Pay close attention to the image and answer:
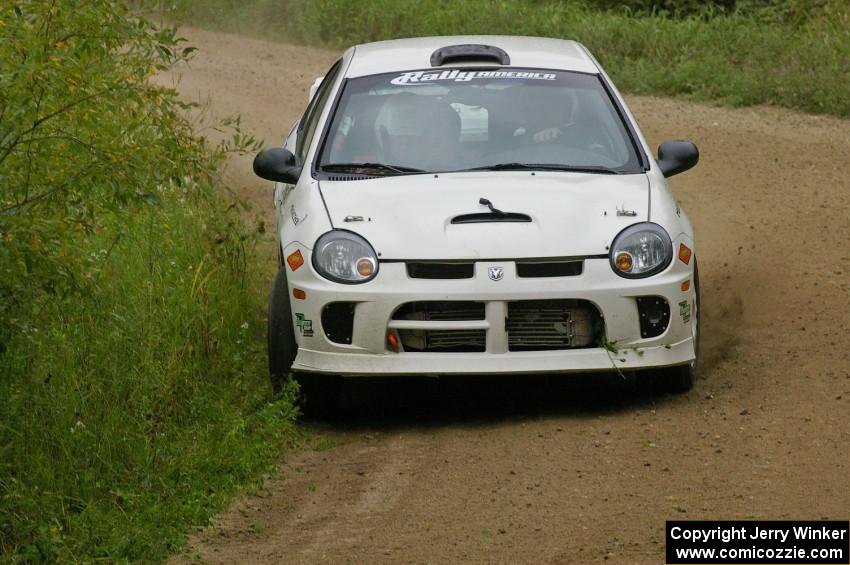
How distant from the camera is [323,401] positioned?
21.9 ft

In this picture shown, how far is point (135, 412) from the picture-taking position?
20.9ft

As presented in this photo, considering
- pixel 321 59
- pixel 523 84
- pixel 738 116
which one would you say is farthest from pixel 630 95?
pixel 523 84

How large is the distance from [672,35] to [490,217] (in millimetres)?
10516

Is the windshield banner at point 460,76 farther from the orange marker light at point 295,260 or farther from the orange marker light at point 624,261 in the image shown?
the orange marker light at point 624,261

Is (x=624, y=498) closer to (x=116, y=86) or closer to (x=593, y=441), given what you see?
(x=593, y=441)

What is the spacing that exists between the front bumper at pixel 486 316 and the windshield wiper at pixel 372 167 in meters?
0.87

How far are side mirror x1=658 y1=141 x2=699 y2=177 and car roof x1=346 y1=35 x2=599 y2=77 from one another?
2.44 feet

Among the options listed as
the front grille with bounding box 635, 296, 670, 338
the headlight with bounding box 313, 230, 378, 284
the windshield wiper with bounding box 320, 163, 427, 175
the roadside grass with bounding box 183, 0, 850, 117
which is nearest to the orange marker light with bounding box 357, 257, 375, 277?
the headlight with bounding box 313, 230, 378, 284

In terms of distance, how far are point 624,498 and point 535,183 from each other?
188cm

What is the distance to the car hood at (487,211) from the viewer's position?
247 inches

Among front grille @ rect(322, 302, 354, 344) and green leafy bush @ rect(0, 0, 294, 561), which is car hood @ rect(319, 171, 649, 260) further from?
green leafy bush @ rect(0, 0, 294, 561)

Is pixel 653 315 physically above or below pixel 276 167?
below

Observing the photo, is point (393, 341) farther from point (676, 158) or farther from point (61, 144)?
point (676, 158)

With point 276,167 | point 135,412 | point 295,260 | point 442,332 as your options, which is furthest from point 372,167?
point 135,412
